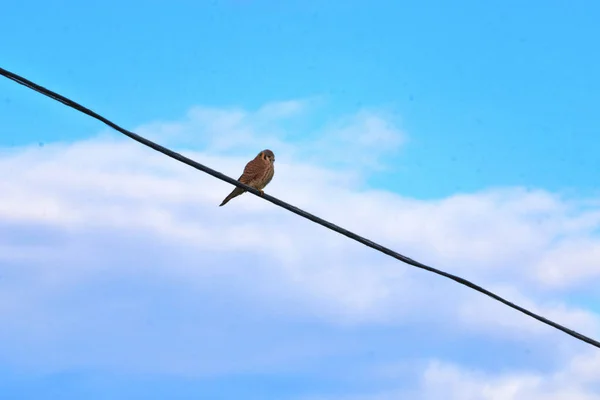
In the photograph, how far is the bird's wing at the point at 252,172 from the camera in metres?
13.9

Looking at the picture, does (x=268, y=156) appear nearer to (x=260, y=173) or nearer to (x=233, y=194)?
(x=260, y=173)

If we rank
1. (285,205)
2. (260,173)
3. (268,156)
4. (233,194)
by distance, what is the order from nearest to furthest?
(285,205) → (233,194) → (260,173) → (268,156)

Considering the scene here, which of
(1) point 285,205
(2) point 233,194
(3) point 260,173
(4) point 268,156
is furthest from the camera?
(4) point 268,156

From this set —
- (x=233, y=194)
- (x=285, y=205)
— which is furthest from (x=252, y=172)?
(x=285, y=205)

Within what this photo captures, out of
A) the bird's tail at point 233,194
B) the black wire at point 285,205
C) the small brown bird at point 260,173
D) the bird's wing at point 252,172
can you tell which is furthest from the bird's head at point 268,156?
the black wire at point 285,205

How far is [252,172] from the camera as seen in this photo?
45.9ft

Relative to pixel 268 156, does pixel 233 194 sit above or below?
below

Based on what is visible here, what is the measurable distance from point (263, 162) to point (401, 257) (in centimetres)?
698

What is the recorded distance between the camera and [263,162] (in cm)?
1411

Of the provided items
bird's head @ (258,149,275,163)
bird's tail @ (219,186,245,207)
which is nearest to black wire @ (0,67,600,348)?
bird's tail @ (219,186,245,207)

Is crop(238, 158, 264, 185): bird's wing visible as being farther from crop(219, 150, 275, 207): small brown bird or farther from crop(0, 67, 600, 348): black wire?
crop(0, 67, 600, 348): black wire

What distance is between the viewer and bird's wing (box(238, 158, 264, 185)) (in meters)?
13.9

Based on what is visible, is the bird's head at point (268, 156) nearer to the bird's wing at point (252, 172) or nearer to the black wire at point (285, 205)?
the bird's wing at point (252, 172)

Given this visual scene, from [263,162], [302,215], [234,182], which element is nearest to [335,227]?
[302,215]
